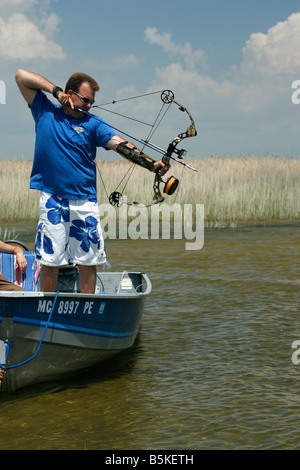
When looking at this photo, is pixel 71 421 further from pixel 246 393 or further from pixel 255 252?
pixel 255 252

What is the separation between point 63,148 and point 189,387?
2192 mm

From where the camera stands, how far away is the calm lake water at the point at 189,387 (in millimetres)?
5109

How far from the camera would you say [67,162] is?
6102 mm

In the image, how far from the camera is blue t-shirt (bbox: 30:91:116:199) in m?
6.08

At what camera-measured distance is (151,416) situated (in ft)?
18.0

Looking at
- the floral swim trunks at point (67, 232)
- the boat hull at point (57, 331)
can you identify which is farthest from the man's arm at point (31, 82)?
the boat hull at point (57, 331)

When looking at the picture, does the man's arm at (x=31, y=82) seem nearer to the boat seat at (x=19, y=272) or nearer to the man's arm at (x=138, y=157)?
the man's arm at (x=138, y=157)

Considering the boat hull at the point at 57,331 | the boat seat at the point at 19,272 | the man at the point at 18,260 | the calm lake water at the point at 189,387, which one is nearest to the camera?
the calm lake water at the point at 189,387

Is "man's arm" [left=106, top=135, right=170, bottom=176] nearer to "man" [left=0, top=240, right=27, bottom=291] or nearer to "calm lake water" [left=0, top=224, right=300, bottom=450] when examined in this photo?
"man" [left=0, top=240, right=27, bottom=291]

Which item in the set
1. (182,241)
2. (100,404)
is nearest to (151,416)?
(100,404)

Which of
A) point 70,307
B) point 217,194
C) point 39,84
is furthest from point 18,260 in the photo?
point 217,194

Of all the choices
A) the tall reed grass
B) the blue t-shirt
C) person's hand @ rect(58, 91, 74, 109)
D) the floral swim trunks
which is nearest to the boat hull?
the floral swim trunks

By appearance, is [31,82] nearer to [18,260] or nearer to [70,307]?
[18,260]
